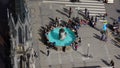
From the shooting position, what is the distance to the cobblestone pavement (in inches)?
3150

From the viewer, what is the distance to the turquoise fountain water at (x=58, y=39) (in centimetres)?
8250

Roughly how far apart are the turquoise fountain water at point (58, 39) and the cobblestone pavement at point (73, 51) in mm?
1546

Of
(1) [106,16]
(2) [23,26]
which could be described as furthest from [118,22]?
(2) [23,26]

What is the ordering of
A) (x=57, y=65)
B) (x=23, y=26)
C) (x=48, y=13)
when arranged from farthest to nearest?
1. (x=48, y=13)
2. (x=57, y=65)
3. (x=23, y=26)

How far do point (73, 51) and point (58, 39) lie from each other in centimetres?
376

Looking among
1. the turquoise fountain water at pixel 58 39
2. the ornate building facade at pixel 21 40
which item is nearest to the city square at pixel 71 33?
the turquoise fountain water at pixel 58 39

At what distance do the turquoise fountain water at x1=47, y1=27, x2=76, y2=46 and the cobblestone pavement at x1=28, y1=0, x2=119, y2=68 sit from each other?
1.55 metres

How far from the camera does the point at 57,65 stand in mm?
79562

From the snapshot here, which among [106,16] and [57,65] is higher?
[106,16]

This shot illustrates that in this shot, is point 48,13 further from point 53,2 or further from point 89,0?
point 89,0

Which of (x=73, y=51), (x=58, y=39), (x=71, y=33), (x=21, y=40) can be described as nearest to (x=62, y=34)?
(x=58, y=39)

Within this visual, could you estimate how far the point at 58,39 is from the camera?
83125mm

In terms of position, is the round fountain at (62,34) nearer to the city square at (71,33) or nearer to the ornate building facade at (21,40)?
the city square at (71,33)

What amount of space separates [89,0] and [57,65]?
2198cm
